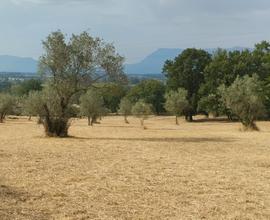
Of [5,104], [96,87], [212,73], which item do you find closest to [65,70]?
[96,87]

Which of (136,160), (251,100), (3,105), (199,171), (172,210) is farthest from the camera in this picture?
(3,105)

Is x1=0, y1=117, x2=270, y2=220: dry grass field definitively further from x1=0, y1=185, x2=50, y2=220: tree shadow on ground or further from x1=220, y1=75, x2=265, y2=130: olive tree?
x1=220, y1=75, x2=265, y2=130: olive tree

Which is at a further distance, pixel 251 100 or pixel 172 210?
pixel 251 100

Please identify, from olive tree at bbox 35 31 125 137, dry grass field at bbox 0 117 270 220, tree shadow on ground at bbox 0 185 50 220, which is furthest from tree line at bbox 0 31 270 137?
tree shadow on ground at bbox 0 185 50 220

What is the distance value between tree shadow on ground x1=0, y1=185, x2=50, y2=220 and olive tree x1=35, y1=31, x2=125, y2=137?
2102 cm

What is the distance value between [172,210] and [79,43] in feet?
78.4

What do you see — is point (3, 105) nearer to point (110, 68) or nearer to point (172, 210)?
point (110, 68)

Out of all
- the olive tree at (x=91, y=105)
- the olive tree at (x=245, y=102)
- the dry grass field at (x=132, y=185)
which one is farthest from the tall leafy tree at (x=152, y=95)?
the dry grass field at (x=132, y=185)

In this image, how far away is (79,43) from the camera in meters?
33.3

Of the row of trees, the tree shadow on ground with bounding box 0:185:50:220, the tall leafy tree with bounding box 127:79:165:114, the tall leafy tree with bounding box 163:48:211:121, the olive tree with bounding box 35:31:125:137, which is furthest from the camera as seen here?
the tall leafy tree with bounding box 127:79:165:114

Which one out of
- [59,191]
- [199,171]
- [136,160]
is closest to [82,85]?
[136,160]

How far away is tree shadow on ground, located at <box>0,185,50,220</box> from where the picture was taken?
9.50m

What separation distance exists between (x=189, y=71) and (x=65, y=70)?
55755 millimetres

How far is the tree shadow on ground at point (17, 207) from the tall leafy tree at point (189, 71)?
75778 mm
